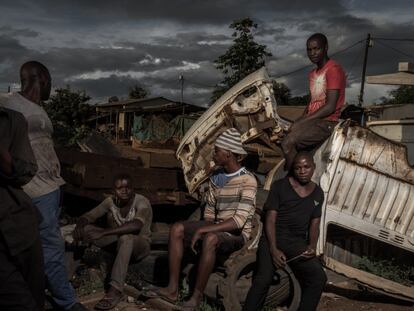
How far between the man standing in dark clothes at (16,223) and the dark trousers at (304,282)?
1804 mm

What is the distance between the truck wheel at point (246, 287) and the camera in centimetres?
492

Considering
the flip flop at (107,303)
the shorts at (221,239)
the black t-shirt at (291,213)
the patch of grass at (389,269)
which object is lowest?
the flip flop at (107,303)

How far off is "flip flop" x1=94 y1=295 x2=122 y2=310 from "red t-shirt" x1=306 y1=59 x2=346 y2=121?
2662mm

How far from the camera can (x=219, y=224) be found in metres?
4.91

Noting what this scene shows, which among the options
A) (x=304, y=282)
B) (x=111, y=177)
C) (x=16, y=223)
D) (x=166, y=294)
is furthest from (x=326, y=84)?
(x=16, y=223)

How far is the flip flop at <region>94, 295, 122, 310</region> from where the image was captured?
4977 mm

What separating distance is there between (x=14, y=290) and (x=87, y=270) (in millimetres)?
2847

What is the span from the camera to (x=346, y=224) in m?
5.69

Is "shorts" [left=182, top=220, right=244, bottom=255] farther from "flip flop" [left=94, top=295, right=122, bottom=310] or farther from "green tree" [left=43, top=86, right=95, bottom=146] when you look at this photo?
"green tree" [left=43, top=86, right=95, bottom=146]

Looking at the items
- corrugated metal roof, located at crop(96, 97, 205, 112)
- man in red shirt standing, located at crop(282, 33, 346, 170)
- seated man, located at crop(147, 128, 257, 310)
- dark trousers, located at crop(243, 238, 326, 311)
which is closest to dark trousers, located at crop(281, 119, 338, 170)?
man in red shirt standing, located at crop(282, 33, 346, 170)

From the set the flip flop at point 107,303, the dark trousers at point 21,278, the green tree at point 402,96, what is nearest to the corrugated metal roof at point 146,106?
the green tree at point 402,96

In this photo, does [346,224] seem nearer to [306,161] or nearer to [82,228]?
[306,161]

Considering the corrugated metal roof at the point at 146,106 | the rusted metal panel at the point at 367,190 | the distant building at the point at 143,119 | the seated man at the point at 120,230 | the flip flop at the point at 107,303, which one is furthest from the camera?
the corrugated metal roof at the point at 146,106

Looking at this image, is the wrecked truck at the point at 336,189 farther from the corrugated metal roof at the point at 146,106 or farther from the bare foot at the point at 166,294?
the corrugated metal roof at the point at 146,106
